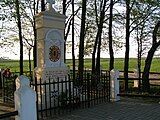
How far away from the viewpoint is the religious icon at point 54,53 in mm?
12609

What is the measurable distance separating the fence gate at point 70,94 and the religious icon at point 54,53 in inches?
35.9

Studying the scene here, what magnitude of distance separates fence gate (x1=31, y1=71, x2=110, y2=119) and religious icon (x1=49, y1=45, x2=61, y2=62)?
0.91 meters

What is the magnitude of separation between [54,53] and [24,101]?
5243 mm

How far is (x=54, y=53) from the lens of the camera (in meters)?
12.8

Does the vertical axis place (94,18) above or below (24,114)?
above

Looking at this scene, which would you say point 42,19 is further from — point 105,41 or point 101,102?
point 105,41

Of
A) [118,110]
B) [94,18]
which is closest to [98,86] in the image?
[118,110]

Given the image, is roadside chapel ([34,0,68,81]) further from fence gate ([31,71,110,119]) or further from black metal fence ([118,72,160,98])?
black metal fence ([118,72,160,98])

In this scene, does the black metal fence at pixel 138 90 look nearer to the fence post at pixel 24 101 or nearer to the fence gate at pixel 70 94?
the fence gate at pixel 70 94

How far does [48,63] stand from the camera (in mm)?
12508

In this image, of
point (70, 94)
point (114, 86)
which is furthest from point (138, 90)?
point (70, 94)

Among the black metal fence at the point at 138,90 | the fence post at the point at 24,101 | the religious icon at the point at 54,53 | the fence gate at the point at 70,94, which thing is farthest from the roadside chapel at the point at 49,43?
the fence post at the point at 24,101

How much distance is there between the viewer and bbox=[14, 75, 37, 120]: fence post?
24.8 feet

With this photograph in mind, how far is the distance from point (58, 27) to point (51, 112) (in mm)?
3623
